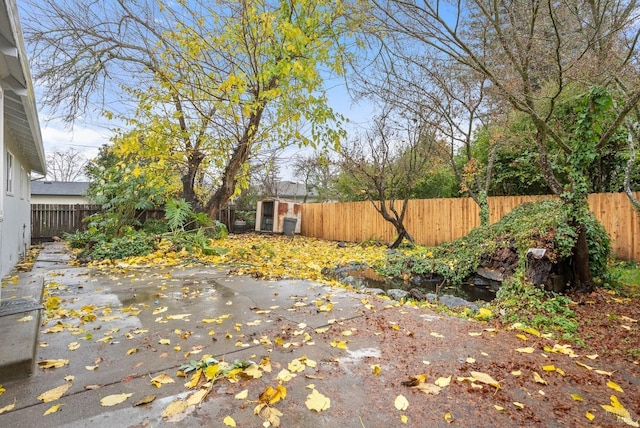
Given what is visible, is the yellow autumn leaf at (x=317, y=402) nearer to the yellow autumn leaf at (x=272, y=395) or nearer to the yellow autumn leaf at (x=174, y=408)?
the yellow autumn leaf at (x=272, y=395)

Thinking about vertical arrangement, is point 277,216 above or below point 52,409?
above

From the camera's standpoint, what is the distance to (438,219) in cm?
1050

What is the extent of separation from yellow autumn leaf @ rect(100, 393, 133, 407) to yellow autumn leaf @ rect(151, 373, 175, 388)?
5.3 inches

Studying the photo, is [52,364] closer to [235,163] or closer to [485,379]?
[485,379]

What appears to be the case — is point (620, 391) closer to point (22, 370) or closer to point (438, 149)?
point (22, 370)

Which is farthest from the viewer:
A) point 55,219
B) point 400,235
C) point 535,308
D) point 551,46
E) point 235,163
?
point 55,219

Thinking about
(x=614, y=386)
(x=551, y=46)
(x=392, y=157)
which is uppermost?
(x=551, y=46)

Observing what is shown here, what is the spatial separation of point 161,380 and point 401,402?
1.39 metres

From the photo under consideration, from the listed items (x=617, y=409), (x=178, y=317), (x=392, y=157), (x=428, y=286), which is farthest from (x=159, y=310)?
(x=392, y=157)

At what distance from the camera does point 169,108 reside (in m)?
7.25

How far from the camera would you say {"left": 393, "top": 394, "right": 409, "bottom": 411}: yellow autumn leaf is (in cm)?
182

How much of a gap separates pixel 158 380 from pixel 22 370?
87 centimetres

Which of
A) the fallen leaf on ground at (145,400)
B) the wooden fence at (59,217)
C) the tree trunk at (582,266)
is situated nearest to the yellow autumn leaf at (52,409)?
the fallen leaf on ground at (145,400)

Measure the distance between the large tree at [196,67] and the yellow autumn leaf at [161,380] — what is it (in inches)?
140
